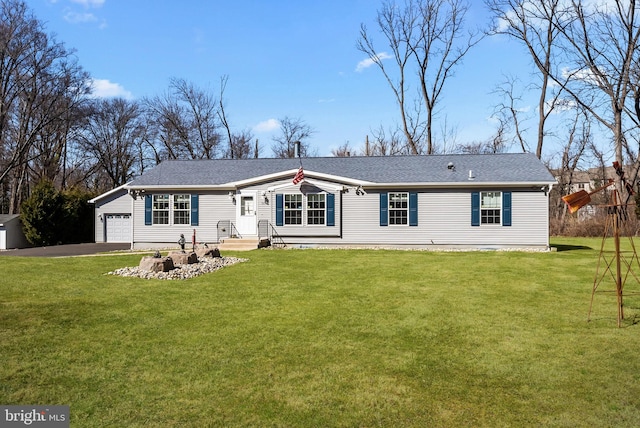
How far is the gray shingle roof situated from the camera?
17281 millimetres

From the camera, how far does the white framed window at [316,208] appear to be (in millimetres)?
17594

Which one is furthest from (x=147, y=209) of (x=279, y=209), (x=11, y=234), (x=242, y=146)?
(x=242, y=146)

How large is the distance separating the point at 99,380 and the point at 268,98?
23293 mm

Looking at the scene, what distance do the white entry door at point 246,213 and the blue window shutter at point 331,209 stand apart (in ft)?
10.1

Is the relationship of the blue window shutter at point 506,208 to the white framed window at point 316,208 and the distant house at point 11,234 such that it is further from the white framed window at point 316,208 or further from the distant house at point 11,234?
the distant house at point 11,234

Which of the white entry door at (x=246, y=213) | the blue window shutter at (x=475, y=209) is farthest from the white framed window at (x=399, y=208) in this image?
the white entry door at (x=246, y=213)

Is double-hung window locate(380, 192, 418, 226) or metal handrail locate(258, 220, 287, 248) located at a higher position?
double-hung window locate(380, 192, 418, 226)

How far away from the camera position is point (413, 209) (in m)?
17.3

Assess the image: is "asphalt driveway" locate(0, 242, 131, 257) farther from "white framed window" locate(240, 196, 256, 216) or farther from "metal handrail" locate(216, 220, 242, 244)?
"white framed window" locate(240, 196, 256, 216)

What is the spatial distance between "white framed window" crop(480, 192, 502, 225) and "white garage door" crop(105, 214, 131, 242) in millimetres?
18528

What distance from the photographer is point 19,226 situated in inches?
926

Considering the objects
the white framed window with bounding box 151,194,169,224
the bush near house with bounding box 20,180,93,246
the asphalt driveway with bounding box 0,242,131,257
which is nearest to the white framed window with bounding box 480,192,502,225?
the white framed window with bounding box 151,194,169,224

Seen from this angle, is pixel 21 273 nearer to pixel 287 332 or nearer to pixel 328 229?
pixel 287 332

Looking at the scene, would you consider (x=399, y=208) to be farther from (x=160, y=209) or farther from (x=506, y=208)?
(x=160, y=209)
